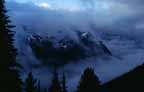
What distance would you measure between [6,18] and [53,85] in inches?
1079

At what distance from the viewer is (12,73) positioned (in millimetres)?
22859

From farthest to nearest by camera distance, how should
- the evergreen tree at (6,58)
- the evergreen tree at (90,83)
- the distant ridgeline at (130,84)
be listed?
1. the distant ridgeline at (130,84)
2. the evergreen tree at (90,83)
3. the evergreen tree at (6,58)

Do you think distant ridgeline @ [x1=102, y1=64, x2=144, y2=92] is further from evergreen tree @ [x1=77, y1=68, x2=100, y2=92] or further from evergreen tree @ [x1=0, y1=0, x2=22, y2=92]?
evergreen tree @ [x1=0, y1=0, x2=22, y2=92]

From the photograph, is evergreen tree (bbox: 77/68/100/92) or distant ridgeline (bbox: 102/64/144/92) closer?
evergreen tree (bbox: 77/68/100/92)

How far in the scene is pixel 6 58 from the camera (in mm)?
22328

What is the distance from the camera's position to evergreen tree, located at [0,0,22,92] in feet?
73.1

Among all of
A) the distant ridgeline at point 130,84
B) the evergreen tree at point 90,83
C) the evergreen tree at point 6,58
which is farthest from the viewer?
the distant ridgeline at point 130,84

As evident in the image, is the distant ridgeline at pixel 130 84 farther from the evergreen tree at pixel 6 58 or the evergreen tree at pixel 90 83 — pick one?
the evergreen tree at pixel 6 58

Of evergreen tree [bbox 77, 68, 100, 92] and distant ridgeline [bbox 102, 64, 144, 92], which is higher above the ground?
evergreen tree [bbox 77, 68, 100, 92]

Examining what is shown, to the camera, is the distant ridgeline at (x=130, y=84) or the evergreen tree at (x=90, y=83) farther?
the distant ridgeline at (x=130, y=84)

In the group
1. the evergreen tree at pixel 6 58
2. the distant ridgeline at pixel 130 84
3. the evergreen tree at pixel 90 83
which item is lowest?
the distant ridgeline at pixel 130 84

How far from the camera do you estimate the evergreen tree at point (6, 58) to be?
2228 cm

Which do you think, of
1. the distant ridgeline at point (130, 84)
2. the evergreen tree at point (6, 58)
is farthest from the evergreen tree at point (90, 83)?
the evergreen tree at point (6, 58)

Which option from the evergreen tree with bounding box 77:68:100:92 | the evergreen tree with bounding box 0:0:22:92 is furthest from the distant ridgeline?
the evergreen tree with bounding box 0:0:22:92
